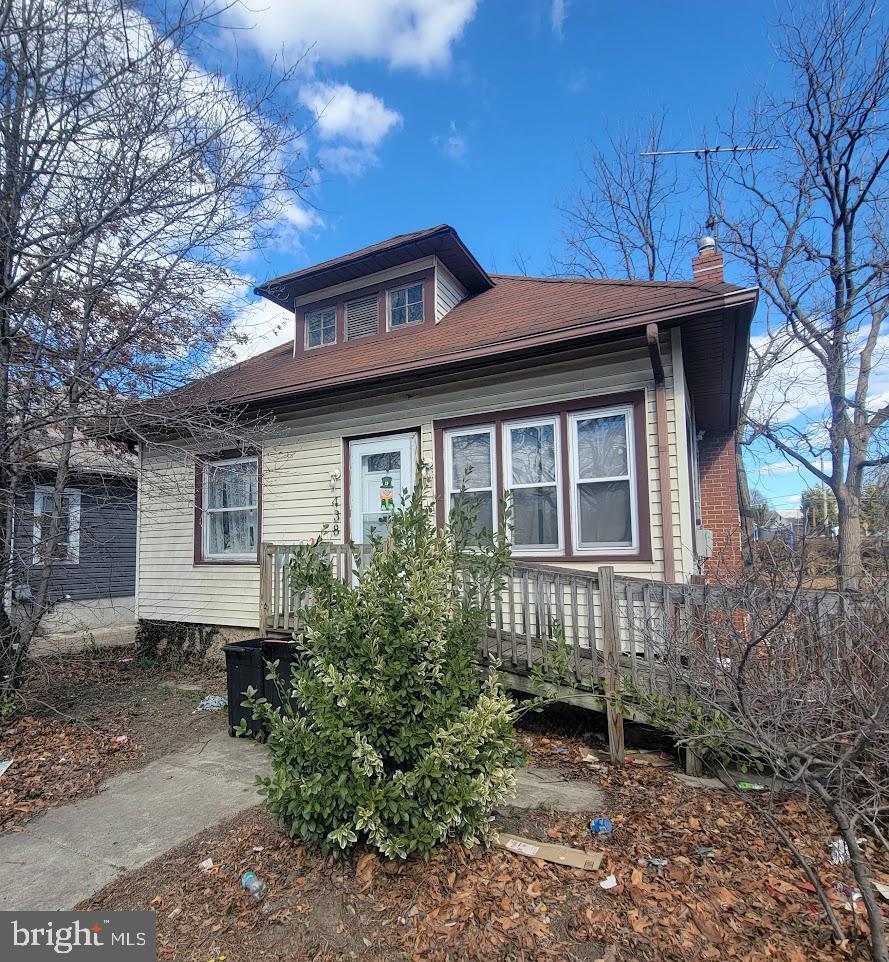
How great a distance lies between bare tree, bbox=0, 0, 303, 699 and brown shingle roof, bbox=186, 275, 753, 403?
1.68 m

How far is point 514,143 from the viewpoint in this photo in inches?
488

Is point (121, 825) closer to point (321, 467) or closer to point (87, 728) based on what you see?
point (87, 728)

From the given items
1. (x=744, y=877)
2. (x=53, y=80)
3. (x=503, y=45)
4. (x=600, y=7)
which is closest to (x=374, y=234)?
(x=53, y=80)

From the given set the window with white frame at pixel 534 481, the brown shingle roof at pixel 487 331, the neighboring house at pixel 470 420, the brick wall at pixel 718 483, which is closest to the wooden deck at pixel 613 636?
the neighboring house at pixel 470 420

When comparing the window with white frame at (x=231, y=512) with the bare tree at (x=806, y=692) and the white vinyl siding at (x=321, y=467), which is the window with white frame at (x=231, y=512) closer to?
the white vinyl siding at (x=321, y=467)

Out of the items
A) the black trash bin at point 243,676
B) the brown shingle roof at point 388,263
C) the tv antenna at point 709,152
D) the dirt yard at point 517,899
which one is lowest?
the dirt yard at point 517,899

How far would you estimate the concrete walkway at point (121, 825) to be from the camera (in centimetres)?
306

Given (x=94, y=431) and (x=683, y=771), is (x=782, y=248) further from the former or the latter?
(x=94, y=431)

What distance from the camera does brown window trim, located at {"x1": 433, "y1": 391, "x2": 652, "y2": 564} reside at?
18.3ft

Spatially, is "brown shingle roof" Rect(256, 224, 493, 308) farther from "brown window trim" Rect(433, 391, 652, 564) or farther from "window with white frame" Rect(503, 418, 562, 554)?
"window with white frame" Rect(503, 418, 562, 554)

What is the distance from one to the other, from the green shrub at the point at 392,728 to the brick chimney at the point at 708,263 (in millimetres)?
5798

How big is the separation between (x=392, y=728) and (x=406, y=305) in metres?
7.10

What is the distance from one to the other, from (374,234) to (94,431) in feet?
17.2

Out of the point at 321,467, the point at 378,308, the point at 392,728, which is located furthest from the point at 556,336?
the point at 392,728
